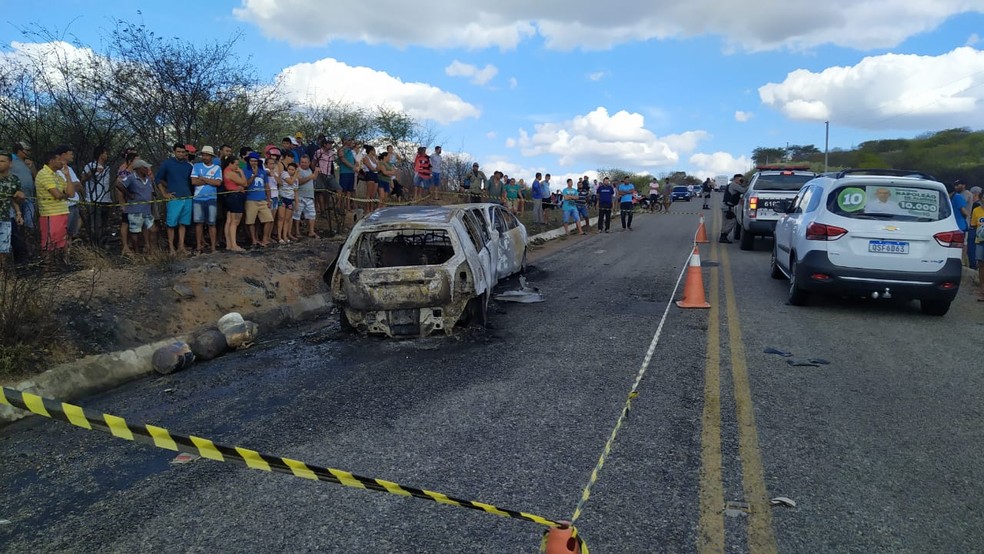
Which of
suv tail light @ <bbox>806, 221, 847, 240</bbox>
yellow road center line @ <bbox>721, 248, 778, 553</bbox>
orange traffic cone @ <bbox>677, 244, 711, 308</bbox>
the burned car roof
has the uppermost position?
the burned car roof

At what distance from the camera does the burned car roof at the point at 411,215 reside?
7.94m

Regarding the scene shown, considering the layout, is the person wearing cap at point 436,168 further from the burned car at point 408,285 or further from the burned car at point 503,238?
the burned car at point 408,285

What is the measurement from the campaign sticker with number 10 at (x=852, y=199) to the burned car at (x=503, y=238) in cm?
462

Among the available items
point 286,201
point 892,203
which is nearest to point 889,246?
point 892,203

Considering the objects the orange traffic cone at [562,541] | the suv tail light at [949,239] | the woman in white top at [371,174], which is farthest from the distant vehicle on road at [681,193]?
the orange traffic cone at [562,541]

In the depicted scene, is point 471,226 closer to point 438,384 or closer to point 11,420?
point 438,384

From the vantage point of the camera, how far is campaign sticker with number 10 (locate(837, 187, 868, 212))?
8398mm

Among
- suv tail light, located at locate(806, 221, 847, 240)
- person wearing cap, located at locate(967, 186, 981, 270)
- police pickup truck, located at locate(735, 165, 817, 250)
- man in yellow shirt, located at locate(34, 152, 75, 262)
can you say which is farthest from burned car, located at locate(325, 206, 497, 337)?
police pickup truck, located at locate(735, 165, 817, 250)

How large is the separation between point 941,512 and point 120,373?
673 cm

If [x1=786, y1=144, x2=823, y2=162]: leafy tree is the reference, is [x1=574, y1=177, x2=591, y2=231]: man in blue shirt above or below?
below

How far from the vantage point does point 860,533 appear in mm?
3271

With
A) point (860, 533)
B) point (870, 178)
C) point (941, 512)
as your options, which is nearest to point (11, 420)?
point (860, 533)

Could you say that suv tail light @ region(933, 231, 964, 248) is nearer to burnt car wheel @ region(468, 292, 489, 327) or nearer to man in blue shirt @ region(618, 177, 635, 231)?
burnt car wheel @ region(468, 292, 489, 327)

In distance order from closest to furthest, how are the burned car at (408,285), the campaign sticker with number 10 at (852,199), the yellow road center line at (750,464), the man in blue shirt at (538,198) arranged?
1. the yellow road center line at (750,464)
2. the burned car at (408,285)
3. the campaign sticker with number 10 at (852,199)
4. the man in blue shirt at (538,198)
